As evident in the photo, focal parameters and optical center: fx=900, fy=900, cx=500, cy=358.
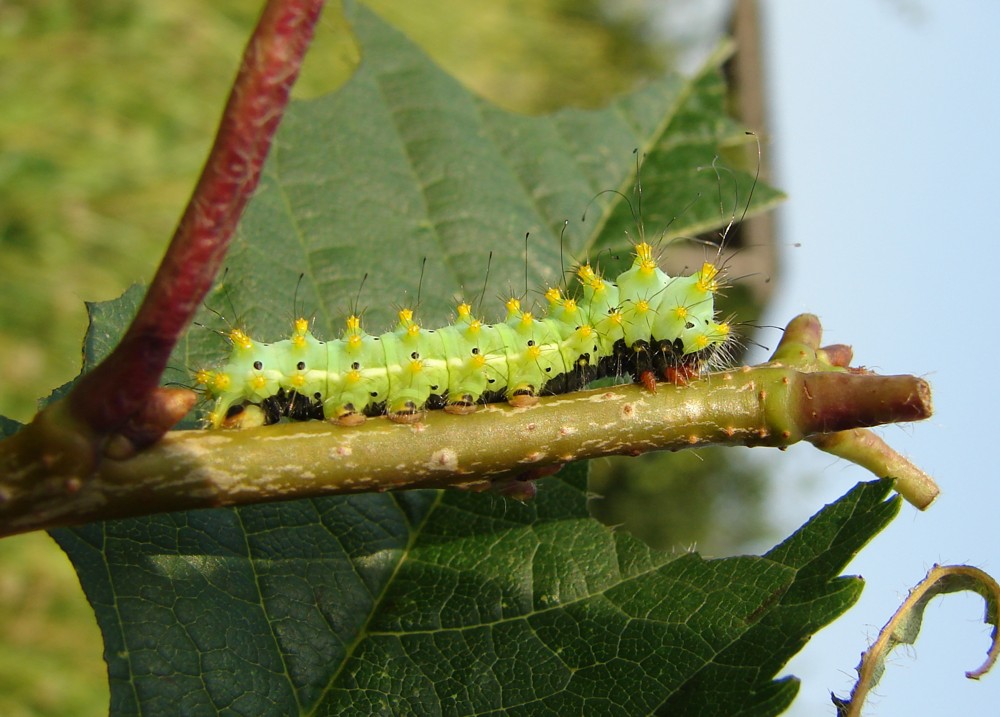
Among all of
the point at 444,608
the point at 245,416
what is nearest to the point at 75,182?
the point at 245,416

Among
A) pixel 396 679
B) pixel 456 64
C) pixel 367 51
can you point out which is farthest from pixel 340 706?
pixel 456 64

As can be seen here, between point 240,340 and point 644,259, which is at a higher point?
point 644,259

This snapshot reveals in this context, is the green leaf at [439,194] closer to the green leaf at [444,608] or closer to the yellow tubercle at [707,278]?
the yellow tubercle at [707,278]

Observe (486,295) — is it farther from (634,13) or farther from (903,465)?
(634,13)

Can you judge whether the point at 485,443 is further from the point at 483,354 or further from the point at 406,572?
the point at 483,354

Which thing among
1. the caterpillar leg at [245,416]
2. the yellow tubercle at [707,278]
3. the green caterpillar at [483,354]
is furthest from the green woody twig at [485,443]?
the yellow tubercle at [707,278]

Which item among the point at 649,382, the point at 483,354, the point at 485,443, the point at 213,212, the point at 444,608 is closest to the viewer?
the point at 213,212
